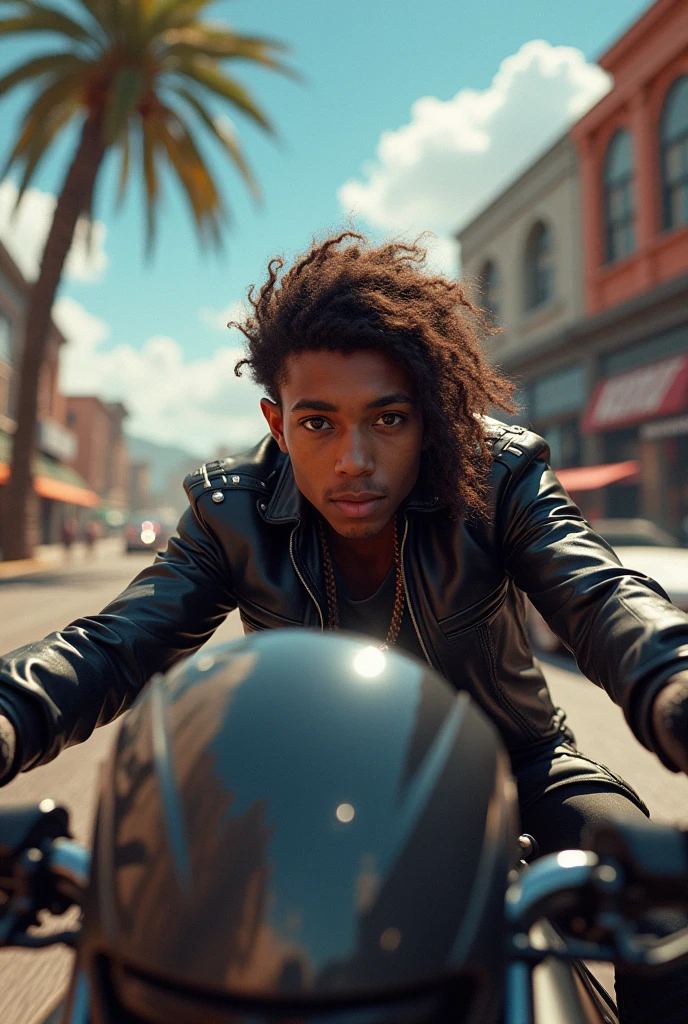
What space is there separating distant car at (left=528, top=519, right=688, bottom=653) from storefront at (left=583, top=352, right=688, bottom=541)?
32.9ft

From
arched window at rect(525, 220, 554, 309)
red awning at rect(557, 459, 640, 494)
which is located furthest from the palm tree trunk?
arched window at rect(525, 220, 554, 309)

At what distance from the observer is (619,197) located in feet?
75.2

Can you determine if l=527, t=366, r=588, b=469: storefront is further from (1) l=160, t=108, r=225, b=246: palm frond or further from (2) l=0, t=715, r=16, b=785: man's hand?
(2) l=0, t=715, r=16, b=785: man's hand

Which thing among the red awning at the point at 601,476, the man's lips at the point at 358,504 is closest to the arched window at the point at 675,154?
the red awning at the point at 601,476

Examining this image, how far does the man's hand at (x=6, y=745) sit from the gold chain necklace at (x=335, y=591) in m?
0.75

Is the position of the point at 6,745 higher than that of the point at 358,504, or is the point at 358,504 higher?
the point at 358,504

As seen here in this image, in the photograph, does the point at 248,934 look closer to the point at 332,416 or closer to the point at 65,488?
the point at 332,416

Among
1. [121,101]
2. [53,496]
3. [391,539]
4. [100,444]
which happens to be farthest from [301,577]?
[100,444]

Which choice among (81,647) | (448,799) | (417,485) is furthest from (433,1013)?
(417,485)

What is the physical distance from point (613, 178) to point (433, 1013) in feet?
82.9

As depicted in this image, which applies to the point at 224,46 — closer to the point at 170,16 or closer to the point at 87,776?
the point at 170,16

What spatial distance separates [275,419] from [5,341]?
3441 cm

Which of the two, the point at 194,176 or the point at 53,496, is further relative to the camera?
the point at 53,496

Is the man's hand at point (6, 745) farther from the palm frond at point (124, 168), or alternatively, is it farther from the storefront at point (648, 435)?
the palm frond at point (124, 168)
